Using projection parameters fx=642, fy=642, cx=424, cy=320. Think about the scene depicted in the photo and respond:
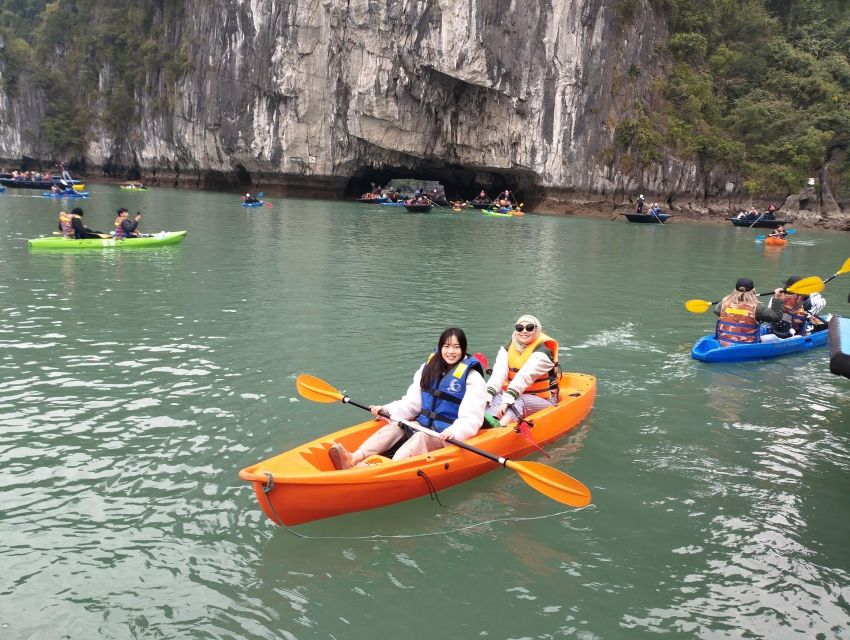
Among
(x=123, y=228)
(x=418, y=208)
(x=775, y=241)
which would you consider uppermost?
(x=418, y=208)

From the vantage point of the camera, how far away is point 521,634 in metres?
3.55

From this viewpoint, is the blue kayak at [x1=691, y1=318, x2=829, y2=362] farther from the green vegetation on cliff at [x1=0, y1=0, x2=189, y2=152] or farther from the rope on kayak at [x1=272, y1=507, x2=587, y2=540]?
the green vegetation on cliff at [x1=0, y1=0, x2=189, y2=152]

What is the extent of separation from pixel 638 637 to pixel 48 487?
4.22 metres

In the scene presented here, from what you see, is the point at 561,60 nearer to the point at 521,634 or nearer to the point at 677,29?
the point at 677,29

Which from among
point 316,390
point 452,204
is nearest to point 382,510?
point 316,390

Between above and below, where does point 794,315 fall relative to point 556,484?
above

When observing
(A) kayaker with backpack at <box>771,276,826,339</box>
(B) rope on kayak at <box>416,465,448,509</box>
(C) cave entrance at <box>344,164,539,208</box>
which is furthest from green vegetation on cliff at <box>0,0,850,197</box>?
(B) rope on kayak at <box>416,465,448,509</box>

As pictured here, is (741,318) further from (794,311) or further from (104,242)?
(104,242)

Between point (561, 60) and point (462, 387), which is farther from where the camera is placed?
point (561, 60)

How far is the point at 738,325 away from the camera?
8.95m

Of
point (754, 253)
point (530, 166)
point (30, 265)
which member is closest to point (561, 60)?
point (530, 166)

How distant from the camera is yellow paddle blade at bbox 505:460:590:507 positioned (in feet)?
14.8

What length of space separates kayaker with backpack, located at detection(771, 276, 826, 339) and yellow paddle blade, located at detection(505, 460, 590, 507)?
6.49 meters

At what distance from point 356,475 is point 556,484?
1.42 meters
